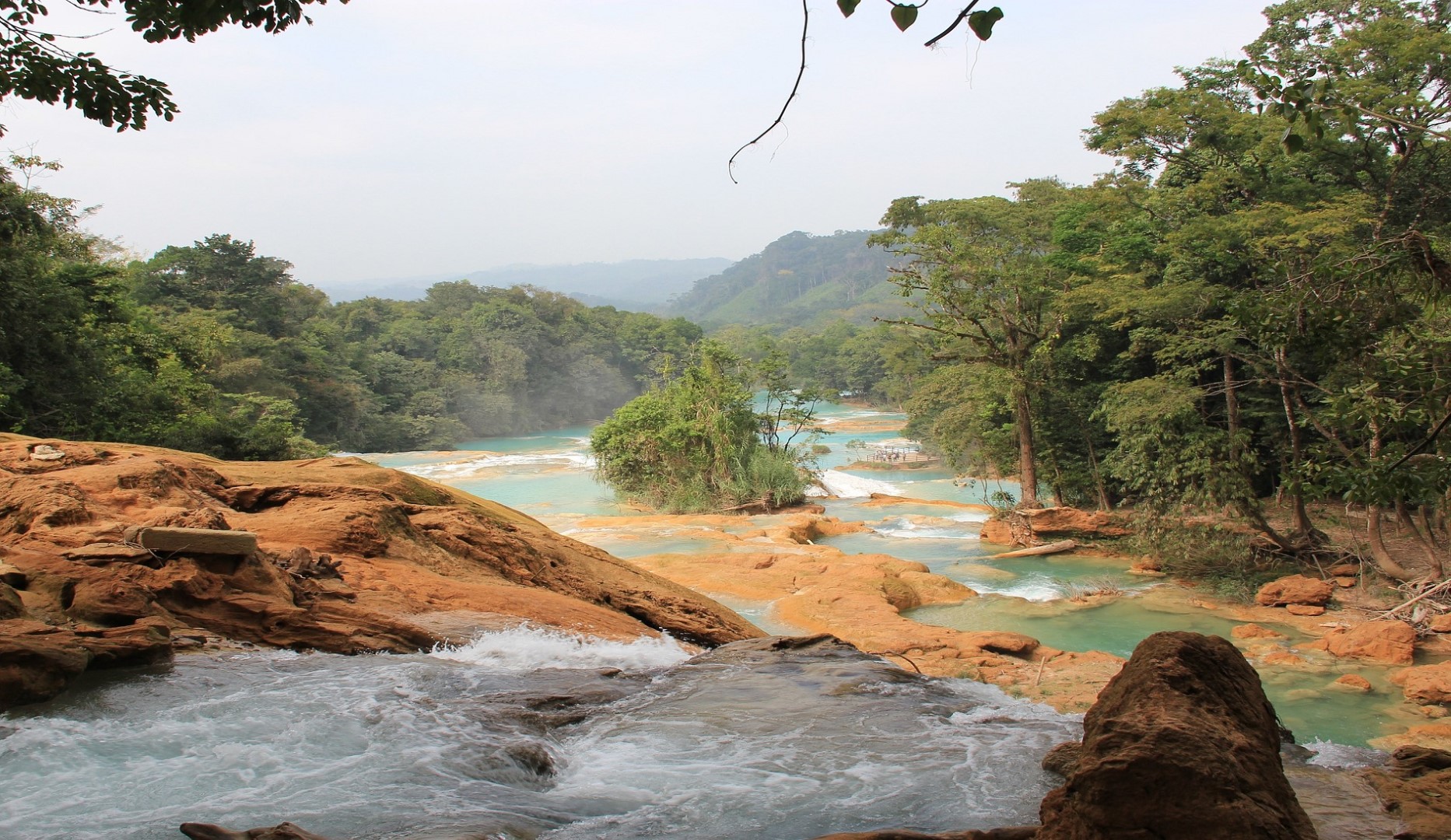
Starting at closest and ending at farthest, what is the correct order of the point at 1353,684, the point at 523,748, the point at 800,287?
1. the point at 523,748
2. the point at 1353,684
3. the point at 800,287

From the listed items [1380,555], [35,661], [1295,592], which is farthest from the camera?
[1295,592]

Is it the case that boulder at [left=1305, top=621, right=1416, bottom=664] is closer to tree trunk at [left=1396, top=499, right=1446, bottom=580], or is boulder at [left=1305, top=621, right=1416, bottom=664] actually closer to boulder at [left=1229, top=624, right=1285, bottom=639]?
boulder at [left=1229, top=624, right=1285, bottom=639]

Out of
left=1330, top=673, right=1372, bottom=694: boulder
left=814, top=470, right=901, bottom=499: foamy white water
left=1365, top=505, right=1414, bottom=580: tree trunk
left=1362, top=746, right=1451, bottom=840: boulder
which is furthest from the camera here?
left=814, top=470, right=901, bottom=499: foamy white water

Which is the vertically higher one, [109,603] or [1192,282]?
[1192,282]

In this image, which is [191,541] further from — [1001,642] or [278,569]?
[1001,642]

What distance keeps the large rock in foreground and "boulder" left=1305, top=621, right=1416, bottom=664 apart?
6.50 m

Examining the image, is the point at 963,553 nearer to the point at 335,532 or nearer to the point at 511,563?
the point at 511,563

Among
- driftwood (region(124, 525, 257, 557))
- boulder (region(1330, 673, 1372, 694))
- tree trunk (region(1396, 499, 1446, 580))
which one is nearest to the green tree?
tree trunk (region(1396, 499, 1446, 580))

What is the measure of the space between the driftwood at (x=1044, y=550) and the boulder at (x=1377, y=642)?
5903 millimetres

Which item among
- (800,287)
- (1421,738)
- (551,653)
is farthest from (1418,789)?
(800,287)

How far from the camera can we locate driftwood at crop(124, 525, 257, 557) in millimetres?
4848

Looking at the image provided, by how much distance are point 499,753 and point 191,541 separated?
2.33 meters

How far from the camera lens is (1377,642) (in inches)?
367

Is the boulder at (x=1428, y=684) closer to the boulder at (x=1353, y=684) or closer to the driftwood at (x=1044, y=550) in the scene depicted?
the boulder at (x=1353, y=684)
